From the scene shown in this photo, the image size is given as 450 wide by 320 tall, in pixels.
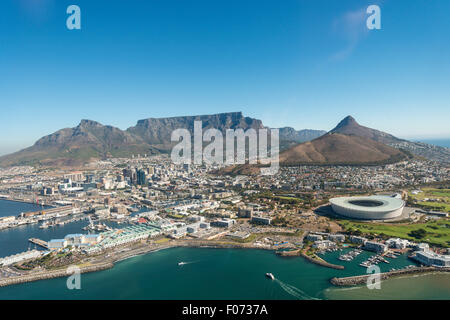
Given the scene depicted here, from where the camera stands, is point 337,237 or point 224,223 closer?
point 337,237

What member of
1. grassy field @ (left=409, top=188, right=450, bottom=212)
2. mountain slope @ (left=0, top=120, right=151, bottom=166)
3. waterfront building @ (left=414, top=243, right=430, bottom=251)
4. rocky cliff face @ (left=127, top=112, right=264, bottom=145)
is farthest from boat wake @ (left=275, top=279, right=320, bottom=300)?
rocky cliff face @ (left=127, top=112, right=264, bottom=145)

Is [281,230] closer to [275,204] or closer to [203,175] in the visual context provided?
[275,204]

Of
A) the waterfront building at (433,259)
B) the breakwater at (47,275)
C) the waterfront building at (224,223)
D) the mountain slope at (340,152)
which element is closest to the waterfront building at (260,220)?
the waterfront building at (224,223)

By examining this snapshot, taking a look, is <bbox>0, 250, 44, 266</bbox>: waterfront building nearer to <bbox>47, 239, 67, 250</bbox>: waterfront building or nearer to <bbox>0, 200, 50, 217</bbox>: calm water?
<bbox>47, 239, 67, 250</bbox>: waterfront building

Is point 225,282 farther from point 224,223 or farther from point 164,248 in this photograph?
point 224,223

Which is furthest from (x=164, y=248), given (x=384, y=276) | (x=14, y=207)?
(x=14, y=207)

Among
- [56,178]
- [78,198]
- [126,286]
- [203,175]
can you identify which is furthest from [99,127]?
[126,286]
